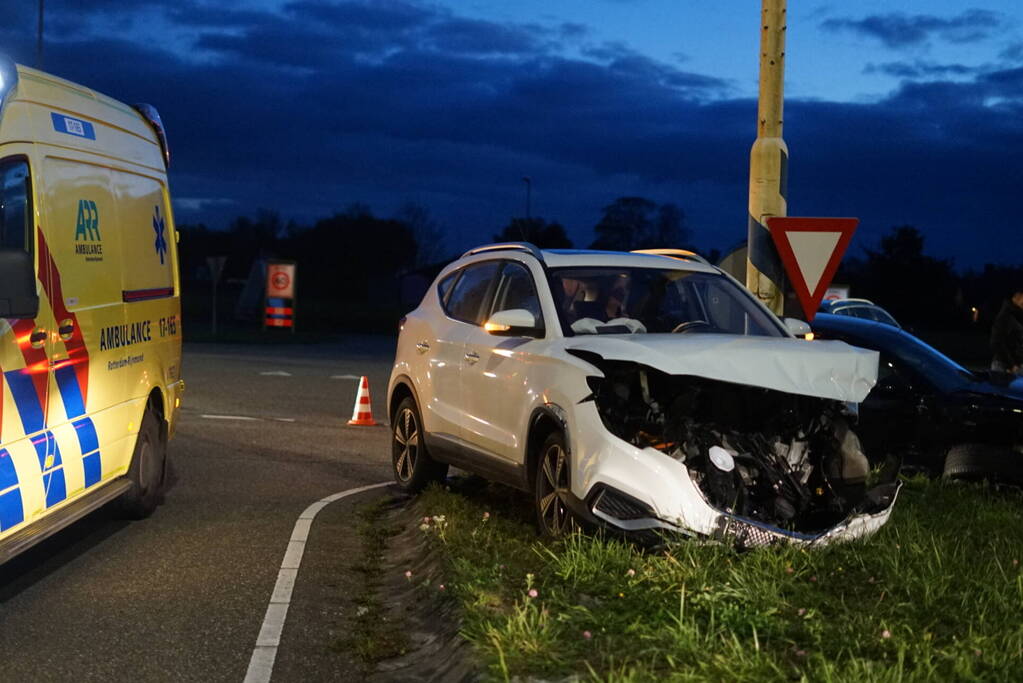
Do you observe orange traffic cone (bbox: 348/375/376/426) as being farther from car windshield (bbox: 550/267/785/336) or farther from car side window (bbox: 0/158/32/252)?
car side window (bbox: 0/158/32/252)

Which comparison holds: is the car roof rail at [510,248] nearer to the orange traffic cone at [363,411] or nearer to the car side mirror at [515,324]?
the car side mirror at [515,324]

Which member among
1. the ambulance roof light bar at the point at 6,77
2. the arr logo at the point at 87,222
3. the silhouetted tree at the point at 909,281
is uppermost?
the ambulance roof light bar at the point at 6,77

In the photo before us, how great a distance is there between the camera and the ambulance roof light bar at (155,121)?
10.1 meters

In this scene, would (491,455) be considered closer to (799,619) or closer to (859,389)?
(859,389)

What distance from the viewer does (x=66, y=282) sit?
767cm

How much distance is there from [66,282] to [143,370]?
174cm

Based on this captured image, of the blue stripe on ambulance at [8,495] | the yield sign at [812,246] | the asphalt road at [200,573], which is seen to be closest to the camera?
the asphalt road at [200,573]

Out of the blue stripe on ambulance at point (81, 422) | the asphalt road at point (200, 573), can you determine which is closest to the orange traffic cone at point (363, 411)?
the asphalt road at point (200, 573)

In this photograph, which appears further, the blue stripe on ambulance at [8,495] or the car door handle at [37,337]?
the car door handle at [37,337]

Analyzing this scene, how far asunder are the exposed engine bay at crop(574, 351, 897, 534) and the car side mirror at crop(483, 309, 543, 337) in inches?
21.3

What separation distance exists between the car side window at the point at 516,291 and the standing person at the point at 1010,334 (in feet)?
32.2

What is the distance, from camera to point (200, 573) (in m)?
7.72

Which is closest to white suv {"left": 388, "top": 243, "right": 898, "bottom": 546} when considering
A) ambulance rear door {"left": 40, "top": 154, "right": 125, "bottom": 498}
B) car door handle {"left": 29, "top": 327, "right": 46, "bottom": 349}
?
ambulance rear door {"left": 40, "top": 154, "right": 125, "bottom": 498}

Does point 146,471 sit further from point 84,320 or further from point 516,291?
point 516,291
